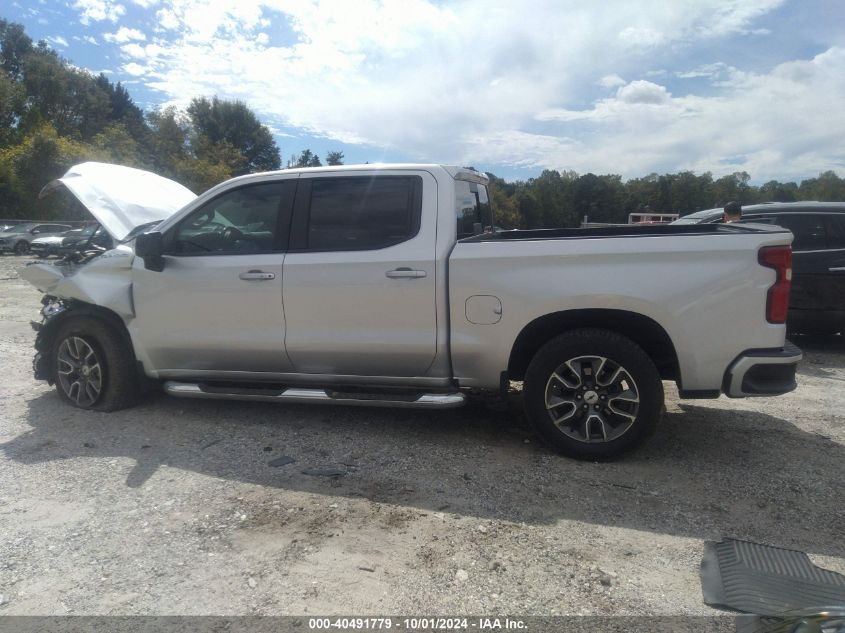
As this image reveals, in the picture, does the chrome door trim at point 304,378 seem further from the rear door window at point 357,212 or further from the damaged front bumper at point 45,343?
the damaged front bumper at point 45,343

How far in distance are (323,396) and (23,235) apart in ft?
89.8

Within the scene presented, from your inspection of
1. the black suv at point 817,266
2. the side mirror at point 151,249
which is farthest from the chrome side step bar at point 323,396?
the black suv at point 817,266

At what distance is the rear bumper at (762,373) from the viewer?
11.6 ft

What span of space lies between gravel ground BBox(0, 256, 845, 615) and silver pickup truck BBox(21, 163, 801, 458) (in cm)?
38

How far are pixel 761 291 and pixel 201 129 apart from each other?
216 feet

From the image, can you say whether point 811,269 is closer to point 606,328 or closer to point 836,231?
point 836,231

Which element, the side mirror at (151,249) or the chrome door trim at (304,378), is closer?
the chrome door trim at (304,378)

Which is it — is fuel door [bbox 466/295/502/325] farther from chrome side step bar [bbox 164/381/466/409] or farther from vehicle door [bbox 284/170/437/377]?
chrome side step bar [bbox 164/381/466/409]

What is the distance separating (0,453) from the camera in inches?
162

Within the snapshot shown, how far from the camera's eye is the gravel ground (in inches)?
102

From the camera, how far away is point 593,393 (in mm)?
3807

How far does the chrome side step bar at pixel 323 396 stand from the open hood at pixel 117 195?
5.46 ft

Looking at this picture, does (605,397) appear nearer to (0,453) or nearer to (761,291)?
(761,291)

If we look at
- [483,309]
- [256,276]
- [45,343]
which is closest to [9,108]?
[45,343]
